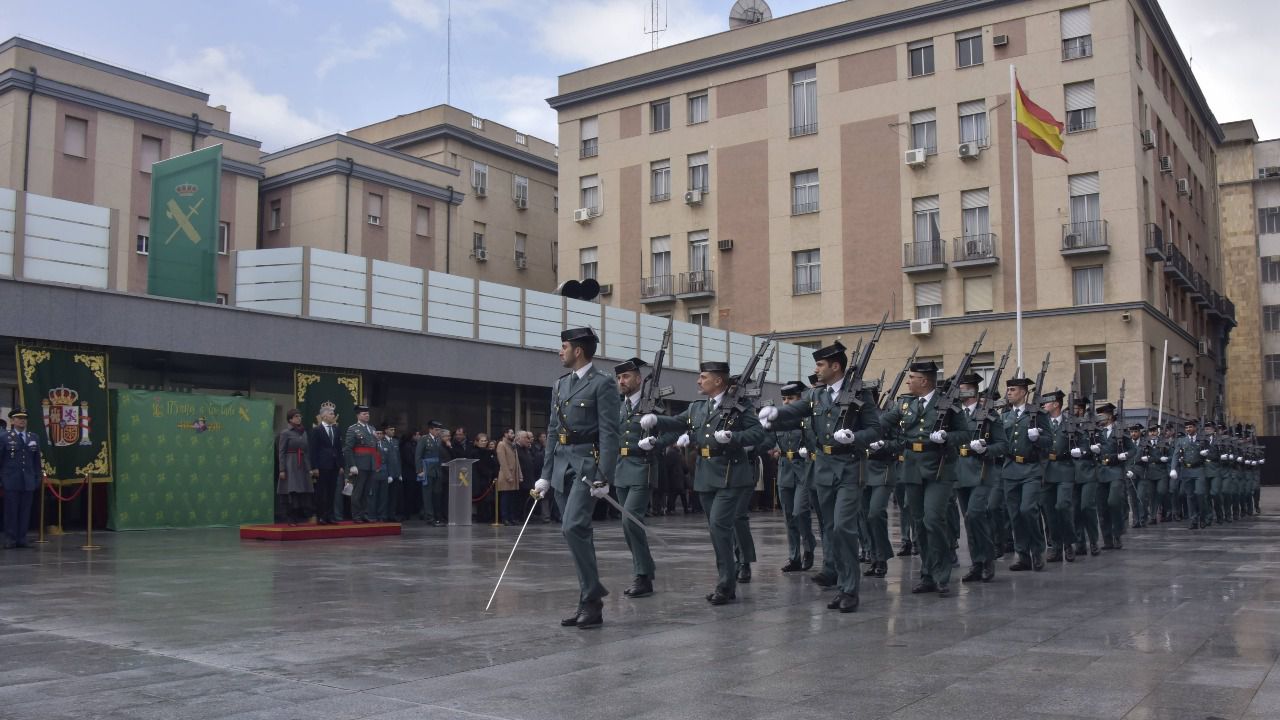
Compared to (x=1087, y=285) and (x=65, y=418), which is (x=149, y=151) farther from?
(x=1087, y=285)

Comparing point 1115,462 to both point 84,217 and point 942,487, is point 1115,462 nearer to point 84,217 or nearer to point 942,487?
point 942,487

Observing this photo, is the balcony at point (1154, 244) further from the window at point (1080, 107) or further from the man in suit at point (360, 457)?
the man in suit at point (360, 457)

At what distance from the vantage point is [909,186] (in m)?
41.6

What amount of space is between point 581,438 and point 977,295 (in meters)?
34.4

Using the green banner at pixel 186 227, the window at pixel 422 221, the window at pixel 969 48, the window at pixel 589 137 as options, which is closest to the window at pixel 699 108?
the window at pixel 589 137

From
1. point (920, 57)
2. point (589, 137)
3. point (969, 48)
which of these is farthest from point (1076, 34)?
point (589, 137)

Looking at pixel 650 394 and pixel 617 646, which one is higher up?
pixel 650 394

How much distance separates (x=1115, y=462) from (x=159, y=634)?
13639 millimetres

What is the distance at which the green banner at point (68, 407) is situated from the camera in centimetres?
1706

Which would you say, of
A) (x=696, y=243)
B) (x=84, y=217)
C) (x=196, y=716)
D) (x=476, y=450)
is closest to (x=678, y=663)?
(x=196, y=716)

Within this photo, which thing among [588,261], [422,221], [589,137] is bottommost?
[588,261]

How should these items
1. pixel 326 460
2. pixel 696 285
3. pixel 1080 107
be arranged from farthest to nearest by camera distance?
pixel 696 285, pixel 1080 107, pixel 326 460

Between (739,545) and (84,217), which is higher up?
(84,217)

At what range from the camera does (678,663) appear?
6715mm
